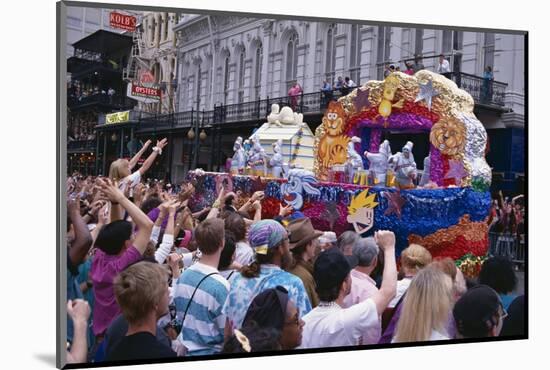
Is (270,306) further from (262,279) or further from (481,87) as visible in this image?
(481,87)

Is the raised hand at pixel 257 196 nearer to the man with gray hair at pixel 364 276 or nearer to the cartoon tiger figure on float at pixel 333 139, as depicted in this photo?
the cartoon tiger figure on float at pixel 333 139

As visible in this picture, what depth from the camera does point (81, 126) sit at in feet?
20.9

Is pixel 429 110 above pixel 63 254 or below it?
above

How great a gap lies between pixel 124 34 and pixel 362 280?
297cm

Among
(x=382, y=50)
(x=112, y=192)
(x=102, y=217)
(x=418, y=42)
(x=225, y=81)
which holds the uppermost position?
(x=418, y=42)

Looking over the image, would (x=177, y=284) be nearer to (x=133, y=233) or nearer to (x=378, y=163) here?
(x=133, y=233)

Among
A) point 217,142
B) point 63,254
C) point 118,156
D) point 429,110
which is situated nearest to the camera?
point 63,254

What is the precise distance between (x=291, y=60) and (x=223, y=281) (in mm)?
2170

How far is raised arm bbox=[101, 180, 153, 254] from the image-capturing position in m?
6.35

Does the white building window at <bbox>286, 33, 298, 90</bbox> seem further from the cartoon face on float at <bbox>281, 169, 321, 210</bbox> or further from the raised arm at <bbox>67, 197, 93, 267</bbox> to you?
the raised arm at <bbox>67, 197, 93, 267</bbox>

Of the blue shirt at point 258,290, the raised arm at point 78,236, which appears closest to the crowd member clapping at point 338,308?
the blue shirt at point 258,290

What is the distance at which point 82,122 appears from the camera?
6367mm

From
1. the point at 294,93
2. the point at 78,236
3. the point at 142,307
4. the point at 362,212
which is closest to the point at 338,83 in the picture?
the point at 294,93

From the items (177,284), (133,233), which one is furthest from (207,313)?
(133,233)
